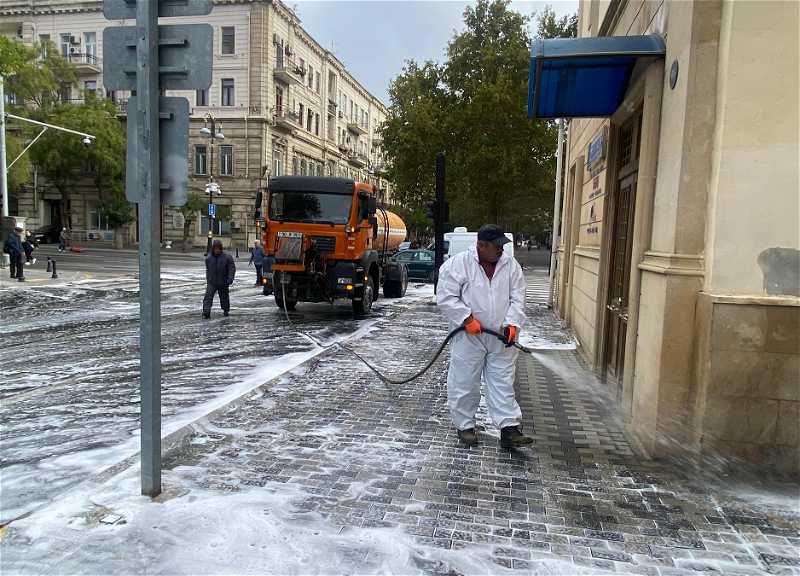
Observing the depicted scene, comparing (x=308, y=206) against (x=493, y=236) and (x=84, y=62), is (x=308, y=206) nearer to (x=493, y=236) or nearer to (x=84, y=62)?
(x=493, y=236)

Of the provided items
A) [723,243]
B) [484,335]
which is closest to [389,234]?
[484,335]

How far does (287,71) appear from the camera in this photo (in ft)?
139

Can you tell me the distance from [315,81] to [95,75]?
1718 cm

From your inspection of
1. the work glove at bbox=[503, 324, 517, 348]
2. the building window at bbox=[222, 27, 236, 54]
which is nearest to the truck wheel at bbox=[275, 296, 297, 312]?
the work glove at bbox=[503, 324, 517, 348]

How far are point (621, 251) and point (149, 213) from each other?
550 cm

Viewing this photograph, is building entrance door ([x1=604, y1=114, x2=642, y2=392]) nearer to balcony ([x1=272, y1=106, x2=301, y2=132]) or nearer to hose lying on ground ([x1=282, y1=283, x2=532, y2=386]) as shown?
hose lying on ground ([x1=282, y1=283, x2=532, y2=386])

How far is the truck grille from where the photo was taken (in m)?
12.2

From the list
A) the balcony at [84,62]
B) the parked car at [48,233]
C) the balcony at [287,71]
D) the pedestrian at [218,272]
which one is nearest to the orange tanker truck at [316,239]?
the pedestrian at [218,272]

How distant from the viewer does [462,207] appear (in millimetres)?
41250

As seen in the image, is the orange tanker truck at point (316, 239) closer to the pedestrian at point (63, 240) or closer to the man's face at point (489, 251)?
the man's face at point (489, 251)

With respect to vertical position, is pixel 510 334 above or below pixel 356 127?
below

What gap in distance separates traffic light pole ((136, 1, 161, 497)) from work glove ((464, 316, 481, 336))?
226 cm

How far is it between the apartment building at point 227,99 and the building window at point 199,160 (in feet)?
0.25

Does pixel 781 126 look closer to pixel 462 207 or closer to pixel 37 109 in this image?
pixel 462 207
